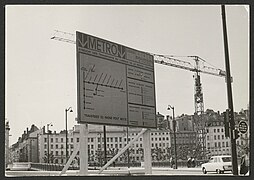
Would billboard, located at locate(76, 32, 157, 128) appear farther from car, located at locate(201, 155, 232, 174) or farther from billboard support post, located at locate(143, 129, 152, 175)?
car, located at locate(201, 155, 232, 174)

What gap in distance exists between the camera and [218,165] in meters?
4.21

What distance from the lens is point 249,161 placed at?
150 inches

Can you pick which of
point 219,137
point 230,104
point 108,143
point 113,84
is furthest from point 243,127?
point 108,143

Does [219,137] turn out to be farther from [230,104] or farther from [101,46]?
[101,46]

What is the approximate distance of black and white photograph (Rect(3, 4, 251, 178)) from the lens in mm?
3871

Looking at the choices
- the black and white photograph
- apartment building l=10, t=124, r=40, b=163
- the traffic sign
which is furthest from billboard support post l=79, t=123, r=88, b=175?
the traffic sign

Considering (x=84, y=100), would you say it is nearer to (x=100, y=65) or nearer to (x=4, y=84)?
(x=100, y=65)

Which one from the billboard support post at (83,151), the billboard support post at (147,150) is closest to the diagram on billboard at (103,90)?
the billboard support post at (83,151)

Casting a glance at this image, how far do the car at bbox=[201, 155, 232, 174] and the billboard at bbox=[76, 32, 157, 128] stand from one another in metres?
0.62

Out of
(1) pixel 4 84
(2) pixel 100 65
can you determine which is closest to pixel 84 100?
(2) pixel 100 65

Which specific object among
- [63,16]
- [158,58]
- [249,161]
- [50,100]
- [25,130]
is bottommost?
[249,161]

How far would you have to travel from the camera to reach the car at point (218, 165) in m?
4.11

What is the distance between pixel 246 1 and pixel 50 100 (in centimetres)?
189

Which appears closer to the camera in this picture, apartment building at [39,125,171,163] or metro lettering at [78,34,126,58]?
metro lettering at [78,34,126,58]
